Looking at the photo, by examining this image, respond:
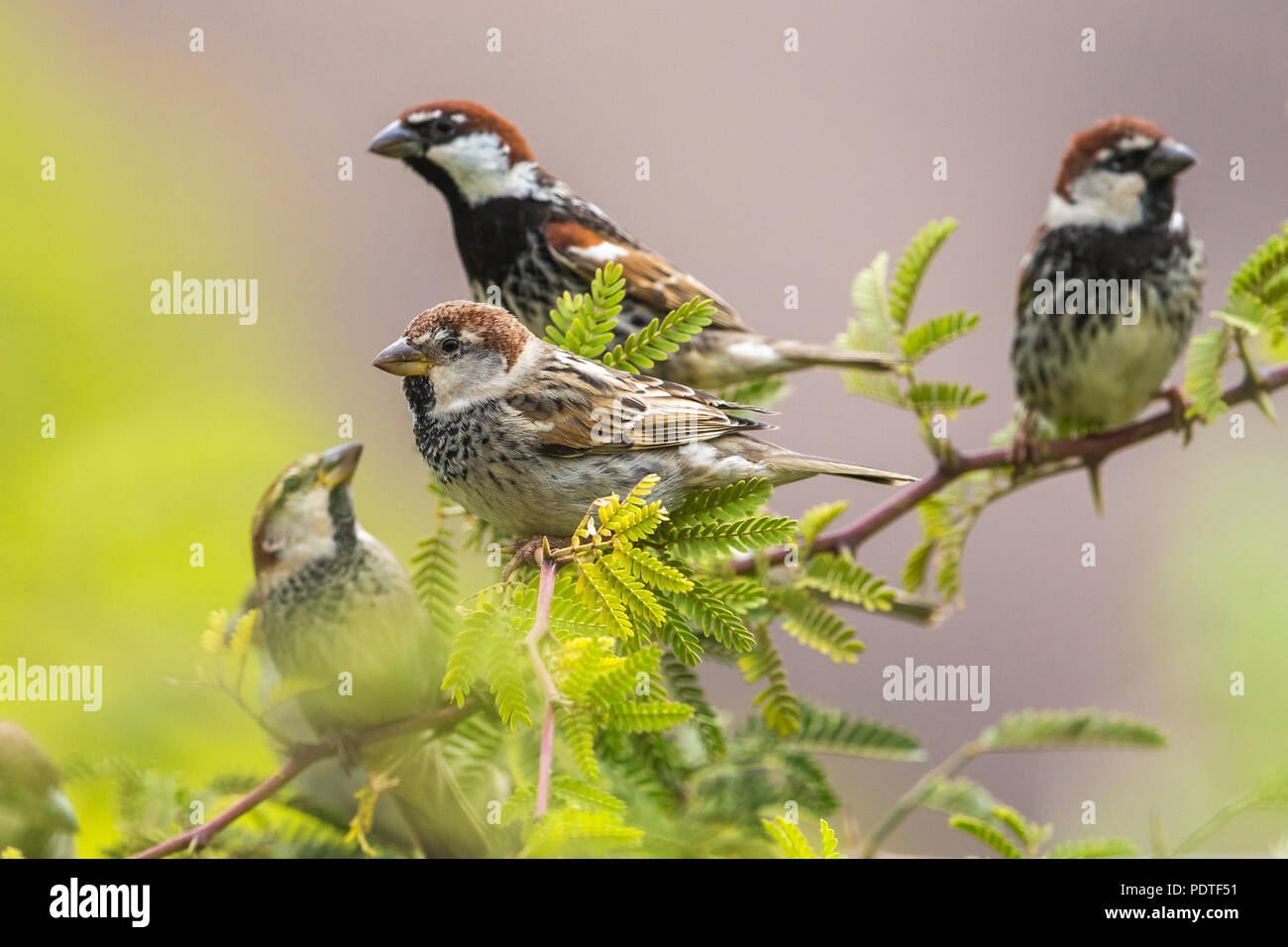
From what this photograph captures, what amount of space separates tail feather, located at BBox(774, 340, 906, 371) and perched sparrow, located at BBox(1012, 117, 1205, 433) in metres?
0.90

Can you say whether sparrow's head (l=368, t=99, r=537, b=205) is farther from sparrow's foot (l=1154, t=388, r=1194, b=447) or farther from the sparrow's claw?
sparrow's foot (l=1154, t=388, r=1194, b=447)

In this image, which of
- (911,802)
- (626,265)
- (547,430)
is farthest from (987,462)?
(547,430)

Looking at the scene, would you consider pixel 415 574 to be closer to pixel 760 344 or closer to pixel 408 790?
pixel 408 790

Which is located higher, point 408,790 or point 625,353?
point 625,353

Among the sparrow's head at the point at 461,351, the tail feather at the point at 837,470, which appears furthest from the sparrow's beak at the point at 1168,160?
the sparrow's head at the point at 461,351

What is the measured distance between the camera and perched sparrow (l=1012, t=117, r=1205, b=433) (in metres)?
2.60

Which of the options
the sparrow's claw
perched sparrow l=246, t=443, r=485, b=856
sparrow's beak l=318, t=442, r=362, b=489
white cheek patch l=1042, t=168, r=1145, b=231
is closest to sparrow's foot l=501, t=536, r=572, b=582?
the sparrow's claw

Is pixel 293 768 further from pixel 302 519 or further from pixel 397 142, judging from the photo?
pixel 397 142

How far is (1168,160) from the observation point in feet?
8.30

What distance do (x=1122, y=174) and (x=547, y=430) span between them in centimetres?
183

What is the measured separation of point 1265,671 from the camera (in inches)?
104

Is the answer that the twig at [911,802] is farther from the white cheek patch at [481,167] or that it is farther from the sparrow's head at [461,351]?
the white cheek patch at [481,167]
